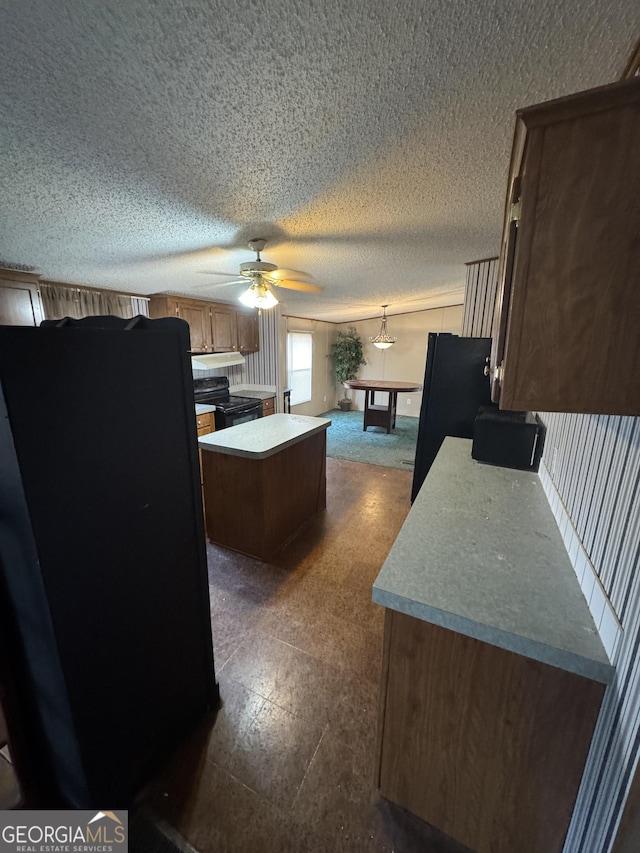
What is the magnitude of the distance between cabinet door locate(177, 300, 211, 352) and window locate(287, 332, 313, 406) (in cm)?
208

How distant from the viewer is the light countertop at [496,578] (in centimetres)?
78

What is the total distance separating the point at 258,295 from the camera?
2340mm

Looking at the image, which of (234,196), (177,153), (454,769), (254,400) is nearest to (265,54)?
(177,153)

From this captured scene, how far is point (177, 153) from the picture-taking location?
121 centimetres

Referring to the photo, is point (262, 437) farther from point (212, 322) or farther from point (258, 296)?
point (212, 322)

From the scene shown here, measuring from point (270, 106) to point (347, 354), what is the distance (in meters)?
6.71

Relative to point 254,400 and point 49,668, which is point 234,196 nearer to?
point 49,668

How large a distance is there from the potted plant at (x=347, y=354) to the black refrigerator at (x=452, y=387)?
16.2 feet

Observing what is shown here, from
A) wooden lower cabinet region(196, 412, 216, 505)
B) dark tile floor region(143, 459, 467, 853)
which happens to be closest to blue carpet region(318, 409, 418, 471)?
wooden lower cabinet region(196, 412, 216, 505)

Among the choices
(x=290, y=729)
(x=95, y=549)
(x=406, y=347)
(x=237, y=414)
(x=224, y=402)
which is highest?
(x=406, y=347)

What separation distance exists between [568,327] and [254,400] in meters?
4.37

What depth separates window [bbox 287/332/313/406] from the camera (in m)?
6.46

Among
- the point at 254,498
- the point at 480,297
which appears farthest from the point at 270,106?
the point at 480,297

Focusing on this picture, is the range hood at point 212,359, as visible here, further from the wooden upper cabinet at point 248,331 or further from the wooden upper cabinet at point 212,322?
the wooden upper cabinet at point 248,331
